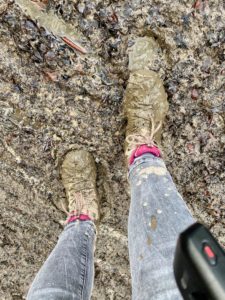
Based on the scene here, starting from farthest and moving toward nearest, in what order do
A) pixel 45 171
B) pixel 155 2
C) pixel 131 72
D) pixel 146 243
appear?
1. pixel 45 171
2. pixel 131 72
3. pixel 155 2
4. pixel 146 243

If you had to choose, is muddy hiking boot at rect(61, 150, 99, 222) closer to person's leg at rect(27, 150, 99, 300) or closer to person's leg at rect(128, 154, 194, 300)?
person's leg at rect(27, 150, 99, 300)

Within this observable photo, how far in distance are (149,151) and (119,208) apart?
522 millimetres

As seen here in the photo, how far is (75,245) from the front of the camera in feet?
6.11

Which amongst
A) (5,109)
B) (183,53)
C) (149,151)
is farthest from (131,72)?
(5,109)

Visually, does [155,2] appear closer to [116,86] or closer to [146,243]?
[116,86]

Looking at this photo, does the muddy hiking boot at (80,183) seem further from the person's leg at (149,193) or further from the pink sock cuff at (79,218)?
the person's leg at (149,193)

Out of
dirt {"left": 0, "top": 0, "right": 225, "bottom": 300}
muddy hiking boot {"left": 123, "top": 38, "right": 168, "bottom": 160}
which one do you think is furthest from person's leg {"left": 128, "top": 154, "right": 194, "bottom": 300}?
dirt {"left": 0, "top": 0, "right": 225, "bottom": 300}

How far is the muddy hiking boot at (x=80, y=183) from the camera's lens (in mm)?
2188

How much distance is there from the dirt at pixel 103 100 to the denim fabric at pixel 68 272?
475mm

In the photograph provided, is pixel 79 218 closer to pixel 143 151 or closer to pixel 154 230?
pixel 143 151

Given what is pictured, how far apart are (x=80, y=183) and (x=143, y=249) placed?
2.53 feet

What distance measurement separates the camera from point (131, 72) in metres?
2.05

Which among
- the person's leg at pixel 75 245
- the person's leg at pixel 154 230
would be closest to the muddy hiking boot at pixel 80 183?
the person's leg at pixel 75 245

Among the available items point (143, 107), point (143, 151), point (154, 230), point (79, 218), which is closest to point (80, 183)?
point (79, 218)
